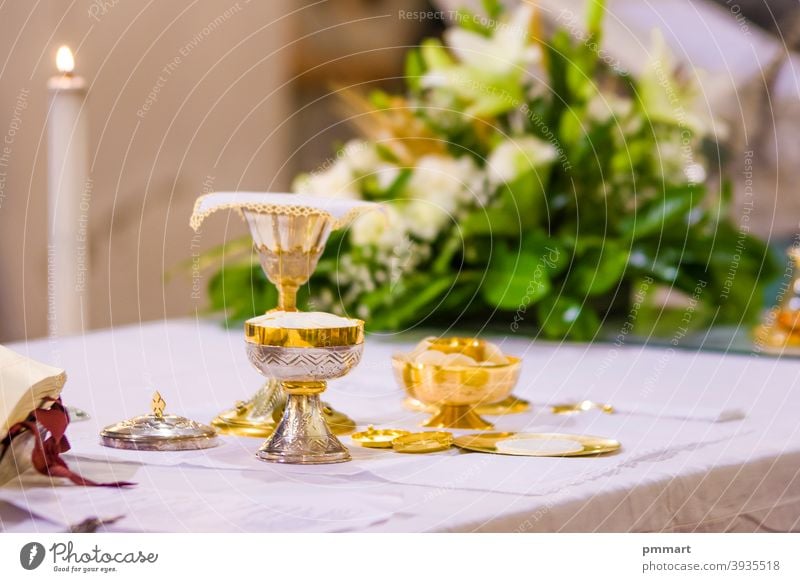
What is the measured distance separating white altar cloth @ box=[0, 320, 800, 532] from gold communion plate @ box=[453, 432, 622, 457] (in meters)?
0.01

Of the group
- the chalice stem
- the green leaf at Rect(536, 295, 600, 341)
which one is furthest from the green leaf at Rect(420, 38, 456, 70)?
the chalice stem

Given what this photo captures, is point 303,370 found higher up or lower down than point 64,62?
lower down

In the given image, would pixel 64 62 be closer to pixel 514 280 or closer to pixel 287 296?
pixel 287 296

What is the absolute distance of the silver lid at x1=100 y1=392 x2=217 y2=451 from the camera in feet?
2.60

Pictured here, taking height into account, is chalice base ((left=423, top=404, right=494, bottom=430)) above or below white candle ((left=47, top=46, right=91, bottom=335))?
below

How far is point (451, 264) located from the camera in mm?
1574

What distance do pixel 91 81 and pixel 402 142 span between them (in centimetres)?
116

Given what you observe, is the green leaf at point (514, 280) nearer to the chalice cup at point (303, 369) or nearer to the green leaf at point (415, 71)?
the green leaf at point (415, 71)

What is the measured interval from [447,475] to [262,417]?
0.71ft

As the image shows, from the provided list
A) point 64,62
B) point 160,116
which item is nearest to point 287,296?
point 64,62

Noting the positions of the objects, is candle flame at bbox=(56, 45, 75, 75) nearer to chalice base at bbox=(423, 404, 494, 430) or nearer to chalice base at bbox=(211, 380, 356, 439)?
chalice base at bbox=(211, 380, 356, 439)

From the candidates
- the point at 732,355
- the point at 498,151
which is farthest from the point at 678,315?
the point at 498,151

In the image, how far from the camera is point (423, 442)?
32.4 inches

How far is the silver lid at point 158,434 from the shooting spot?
0.79 metres
